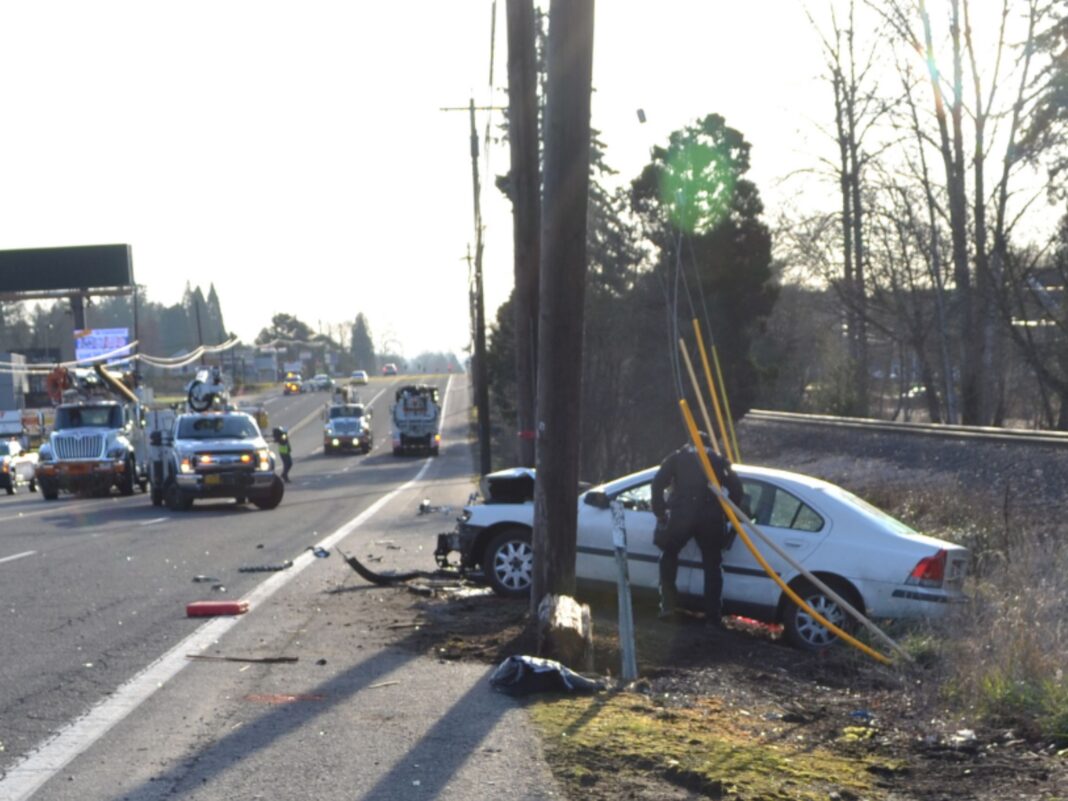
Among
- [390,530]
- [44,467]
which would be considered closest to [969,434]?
[390,530]

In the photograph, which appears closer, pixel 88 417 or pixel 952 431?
pixel 952 431

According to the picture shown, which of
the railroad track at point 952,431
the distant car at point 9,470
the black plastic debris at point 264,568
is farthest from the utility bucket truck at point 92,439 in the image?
the black plastic debris at point 264,568

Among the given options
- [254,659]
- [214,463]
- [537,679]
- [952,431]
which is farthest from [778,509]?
[214,463]

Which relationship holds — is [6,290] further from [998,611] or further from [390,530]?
[998,611]

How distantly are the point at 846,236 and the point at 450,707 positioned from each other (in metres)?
34.8

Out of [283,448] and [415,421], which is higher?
[415,421]

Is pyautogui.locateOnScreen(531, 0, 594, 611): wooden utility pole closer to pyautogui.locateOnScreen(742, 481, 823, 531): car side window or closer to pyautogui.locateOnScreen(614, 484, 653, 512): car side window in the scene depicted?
pyautogui.locateOnScreen(614, 484, 653, 512): car side window

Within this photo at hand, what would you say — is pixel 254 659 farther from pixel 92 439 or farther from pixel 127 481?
pixel 127 481

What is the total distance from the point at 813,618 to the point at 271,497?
63.1ft

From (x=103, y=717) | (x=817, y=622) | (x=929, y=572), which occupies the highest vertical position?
(x=929, y=572)

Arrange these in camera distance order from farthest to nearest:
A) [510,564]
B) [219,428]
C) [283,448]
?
[283,448] → [219,428] → [510,564]

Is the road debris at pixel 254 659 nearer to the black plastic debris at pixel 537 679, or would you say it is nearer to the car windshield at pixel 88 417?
the black plastic debris at pixel 537 679

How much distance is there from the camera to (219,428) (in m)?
29.9

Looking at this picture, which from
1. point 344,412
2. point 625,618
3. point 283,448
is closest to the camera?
point 625,618
